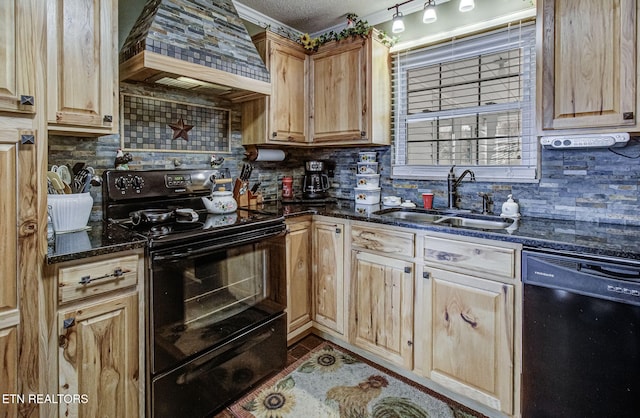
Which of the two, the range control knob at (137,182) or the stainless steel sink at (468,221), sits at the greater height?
the range control knob at (137,182)

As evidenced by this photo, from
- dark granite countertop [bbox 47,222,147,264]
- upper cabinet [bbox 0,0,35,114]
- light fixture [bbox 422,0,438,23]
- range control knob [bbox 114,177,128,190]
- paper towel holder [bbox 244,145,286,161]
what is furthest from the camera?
paper towel holder [bbox 244,145,286,161]

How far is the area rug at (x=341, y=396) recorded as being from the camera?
6.12ft

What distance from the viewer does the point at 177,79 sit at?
2.04 metres

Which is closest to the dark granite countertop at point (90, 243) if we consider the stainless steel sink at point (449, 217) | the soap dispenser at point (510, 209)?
the stainless steel sink at point (449, 217)

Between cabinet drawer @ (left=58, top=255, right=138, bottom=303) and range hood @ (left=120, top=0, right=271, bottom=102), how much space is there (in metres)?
1.01

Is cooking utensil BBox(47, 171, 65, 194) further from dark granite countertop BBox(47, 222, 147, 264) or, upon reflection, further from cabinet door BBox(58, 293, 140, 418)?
cabinet door BBox(58, 293, 140, 418)

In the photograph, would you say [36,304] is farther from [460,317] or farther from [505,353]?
[505,353]

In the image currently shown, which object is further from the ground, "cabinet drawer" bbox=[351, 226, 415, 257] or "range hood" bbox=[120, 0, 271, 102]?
"range hood" bbox=[120, 0, 271, 102]

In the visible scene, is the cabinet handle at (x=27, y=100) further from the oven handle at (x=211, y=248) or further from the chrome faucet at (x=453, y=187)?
the chrome faucet at (x=453, y=187)

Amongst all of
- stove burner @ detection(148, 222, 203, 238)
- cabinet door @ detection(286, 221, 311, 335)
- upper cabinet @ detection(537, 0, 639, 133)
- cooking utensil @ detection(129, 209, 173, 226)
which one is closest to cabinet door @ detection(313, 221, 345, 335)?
cabinet door @ detection(286, 221, 311, 335)

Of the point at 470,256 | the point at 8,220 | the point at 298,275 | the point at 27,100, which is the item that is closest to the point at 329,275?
the point at 298,275

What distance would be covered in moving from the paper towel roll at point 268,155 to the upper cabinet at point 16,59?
1.66 m

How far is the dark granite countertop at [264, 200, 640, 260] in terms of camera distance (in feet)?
4.73

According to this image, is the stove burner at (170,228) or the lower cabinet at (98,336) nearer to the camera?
the lower cabinet at (98,336)
